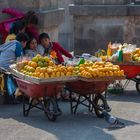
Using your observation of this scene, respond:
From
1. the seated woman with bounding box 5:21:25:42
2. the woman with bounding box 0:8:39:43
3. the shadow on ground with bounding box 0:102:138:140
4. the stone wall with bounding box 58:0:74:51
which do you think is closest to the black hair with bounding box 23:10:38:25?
the woman with bounding box 0:8:39:43

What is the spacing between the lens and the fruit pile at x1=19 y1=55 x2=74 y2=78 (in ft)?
27.3

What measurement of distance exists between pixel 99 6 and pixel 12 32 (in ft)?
12.9

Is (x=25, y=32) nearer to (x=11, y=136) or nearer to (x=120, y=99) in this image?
(x=120, y=99)

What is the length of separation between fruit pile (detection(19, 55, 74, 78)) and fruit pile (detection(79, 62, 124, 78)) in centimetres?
18

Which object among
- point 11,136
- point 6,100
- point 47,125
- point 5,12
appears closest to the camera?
point 11,136

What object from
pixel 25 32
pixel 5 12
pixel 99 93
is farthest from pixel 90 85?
pixel 5 12

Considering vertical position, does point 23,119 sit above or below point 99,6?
below

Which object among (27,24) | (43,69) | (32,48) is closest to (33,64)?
(43,69)

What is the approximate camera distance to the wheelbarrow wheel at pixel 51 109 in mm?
8406

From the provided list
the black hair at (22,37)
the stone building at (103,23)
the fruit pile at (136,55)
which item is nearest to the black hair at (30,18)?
the black hair at (22,37)

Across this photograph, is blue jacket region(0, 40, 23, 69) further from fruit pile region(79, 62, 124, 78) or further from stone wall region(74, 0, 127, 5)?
stone wall region(74, 0, 127, 5)

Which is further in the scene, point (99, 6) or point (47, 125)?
point (99, 6)

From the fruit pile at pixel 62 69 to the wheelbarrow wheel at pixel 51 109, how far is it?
40 centimetres

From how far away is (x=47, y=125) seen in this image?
8.34 metres
